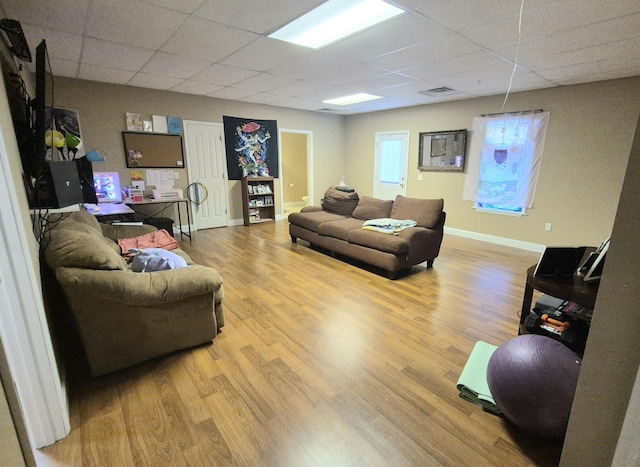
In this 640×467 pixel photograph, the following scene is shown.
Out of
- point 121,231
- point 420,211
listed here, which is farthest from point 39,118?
point 420,211

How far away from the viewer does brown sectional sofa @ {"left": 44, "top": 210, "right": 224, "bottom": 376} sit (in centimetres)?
169

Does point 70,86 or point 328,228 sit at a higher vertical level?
point 70,86

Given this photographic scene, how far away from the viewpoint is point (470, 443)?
4.77 feet

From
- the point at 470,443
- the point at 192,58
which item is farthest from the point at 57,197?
the point at 470,443

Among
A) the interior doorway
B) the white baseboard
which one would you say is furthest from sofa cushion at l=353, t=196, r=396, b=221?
the interior doorway

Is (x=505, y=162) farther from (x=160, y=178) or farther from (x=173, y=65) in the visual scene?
(x=160, y=178)

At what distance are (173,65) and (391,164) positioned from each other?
15.5 feet

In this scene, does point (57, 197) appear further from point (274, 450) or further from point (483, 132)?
point (483, 132)

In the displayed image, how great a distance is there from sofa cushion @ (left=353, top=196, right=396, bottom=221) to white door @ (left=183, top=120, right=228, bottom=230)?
9.63 ft

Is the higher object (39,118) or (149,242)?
(39,118)

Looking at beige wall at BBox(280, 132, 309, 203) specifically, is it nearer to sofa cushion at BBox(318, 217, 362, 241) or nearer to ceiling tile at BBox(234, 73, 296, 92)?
ceiling tile at BBox(234, 73, 296, 92)

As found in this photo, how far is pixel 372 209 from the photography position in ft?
14.8

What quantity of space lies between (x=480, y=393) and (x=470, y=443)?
0.33 m

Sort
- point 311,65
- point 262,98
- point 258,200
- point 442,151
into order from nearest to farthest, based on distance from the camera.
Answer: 1. point 311,65
2. point 262,98
3. point 442,151
4. point 258,200
